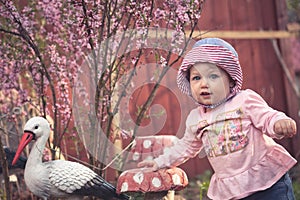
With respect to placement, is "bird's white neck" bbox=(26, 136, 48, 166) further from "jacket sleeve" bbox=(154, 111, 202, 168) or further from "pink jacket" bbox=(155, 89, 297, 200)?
"pink jacket" bbox=(155, 89, 297, 200)

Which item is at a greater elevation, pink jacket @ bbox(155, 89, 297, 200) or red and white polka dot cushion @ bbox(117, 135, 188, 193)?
pink jacket @ bbox(155, 89, 297, 200)

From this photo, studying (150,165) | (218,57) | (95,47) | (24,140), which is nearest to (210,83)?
(218,57)

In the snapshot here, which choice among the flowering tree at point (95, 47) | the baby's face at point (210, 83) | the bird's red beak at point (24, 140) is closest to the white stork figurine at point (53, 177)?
the bird's red beak at point (24, 140)

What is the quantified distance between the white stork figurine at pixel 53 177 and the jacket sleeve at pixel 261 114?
0.87m

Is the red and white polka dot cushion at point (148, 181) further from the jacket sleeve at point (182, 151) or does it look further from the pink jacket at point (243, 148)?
the pink jacket at point (243, 148)

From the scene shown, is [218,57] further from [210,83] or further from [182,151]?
[182,151]

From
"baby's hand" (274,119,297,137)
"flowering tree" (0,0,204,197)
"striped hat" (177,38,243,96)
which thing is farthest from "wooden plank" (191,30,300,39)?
"baby's hand" (274,119,297,137)

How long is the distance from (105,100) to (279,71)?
13.9 ft

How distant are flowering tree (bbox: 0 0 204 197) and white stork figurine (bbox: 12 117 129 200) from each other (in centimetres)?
56

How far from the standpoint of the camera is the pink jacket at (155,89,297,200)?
2715 millimetres

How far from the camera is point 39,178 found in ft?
9.03

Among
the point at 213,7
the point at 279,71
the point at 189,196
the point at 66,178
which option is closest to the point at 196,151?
the point at 66,178

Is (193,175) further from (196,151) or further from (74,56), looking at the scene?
(196,151)

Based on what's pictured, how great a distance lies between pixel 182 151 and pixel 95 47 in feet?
2.94
